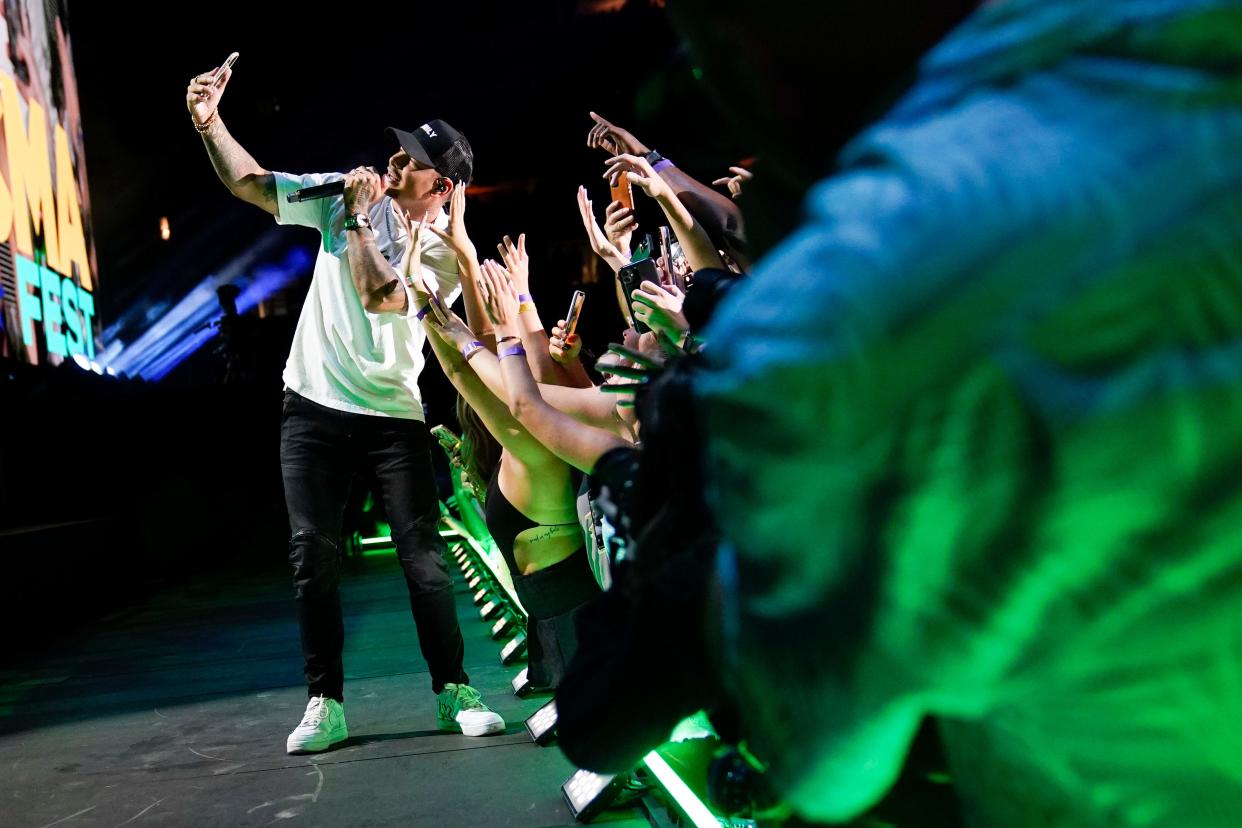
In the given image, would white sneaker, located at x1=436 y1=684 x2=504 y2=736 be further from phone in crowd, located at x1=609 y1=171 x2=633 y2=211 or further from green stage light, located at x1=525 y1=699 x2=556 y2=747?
phone in crowd, located at x1=609 y1=171 x2=633 y2=211

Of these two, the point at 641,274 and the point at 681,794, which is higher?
the point at 641,274

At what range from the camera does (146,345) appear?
1523 centimetres

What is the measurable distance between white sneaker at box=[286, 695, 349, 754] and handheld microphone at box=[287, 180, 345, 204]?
1661 mm

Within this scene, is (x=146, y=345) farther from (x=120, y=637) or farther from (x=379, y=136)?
(x=120, y=637)

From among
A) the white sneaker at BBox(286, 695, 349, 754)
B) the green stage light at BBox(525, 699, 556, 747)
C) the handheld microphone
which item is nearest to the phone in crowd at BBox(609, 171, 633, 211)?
the handheld microphone

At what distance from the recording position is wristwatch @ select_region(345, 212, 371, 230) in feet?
10.3

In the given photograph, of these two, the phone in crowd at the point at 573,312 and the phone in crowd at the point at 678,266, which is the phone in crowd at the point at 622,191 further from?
the phone in crowd at the point at 573,312

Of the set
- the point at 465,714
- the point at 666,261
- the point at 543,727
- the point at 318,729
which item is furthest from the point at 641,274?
the point at 318,729

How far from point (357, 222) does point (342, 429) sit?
68 centimetres

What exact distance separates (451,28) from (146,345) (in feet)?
23.4

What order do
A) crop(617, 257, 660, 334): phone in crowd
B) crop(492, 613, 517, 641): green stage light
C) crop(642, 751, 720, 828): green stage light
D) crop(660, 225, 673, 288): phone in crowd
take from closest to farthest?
crop(642, 751, 720, 828): green stage light → crop(617, 257, 660, 334): phone in crowd → crop(660, 225, 673, 288): phone in crowd → crop(492, 613, 517, 641): green stage light

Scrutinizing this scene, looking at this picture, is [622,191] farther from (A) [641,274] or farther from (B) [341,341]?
(B) [341,341]

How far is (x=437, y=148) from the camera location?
345 cm

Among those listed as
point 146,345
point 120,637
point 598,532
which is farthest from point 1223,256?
point 146,345
